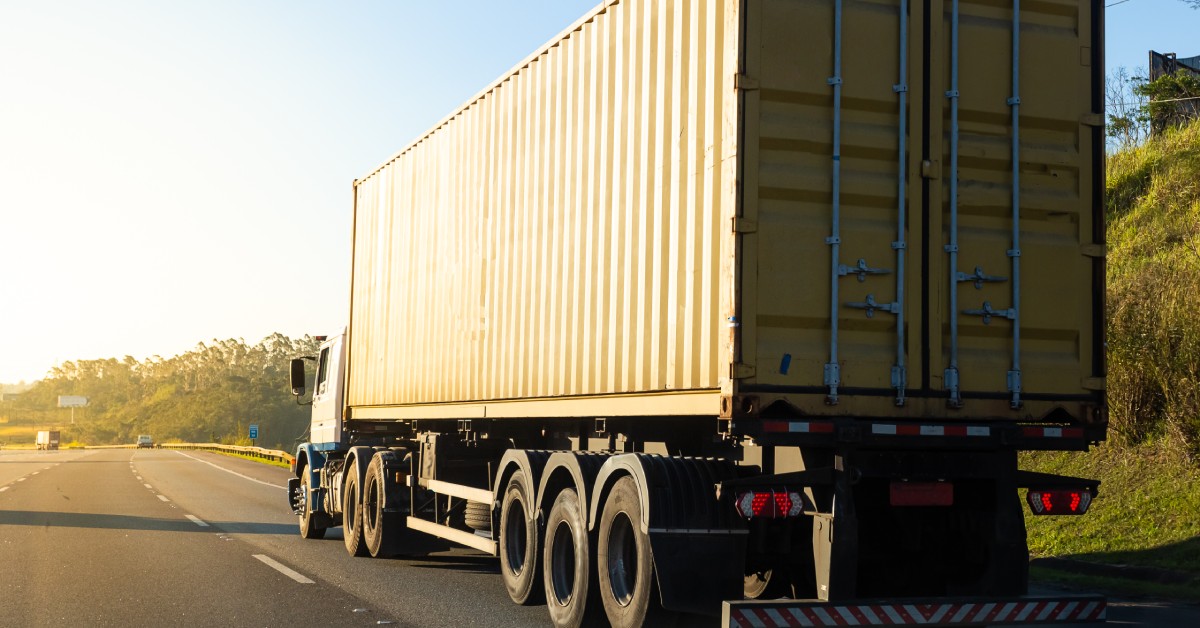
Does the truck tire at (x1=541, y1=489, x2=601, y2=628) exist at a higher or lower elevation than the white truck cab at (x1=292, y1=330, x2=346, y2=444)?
lower

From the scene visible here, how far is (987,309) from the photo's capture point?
735 centimetres

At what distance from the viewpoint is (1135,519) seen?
13141 millimetres

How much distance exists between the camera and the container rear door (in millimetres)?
6973

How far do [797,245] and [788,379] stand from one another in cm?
77

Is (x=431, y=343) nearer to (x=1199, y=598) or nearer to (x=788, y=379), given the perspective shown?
(x=788, y=379)

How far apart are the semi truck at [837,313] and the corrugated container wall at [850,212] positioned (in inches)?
0.7

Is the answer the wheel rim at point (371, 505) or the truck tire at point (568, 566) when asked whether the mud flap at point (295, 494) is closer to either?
the wheel rim at point (371, 505)

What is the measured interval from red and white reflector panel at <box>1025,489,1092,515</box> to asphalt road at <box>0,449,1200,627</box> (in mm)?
2091

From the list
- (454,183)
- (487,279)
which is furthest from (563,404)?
(454,183)

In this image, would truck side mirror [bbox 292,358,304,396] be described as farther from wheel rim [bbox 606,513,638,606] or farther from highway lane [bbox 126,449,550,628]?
wheel rim [bbox 606,513,638,606]

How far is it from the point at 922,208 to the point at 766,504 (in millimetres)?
1981

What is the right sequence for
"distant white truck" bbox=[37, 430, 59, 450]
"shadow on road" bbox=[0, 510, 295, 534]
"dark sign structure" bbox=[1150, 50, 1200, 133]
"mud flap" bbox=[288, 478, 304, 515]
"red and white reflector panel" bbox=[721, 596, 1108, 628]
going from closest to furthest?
1. "red and white reflector panel" bbox=[721, 596, 1108, 628]
2. "mud flap" bbox=[288, 478, 304, 515]
3. "shadow on road" bbox=[0, 510, 295, 534]
4. "dark sign structure" bbox=[1150, 50, 1200, 133]
5. "distant white truck" bbox=[37, 430, 59, 450]

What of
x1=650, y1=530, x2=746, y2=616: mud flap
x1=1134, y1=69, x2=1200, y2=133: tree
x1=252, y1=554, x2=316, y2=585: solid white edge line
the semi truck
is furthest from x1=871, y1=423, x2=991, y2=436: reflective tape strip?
x1=1134, y1=69, x2=1200, y2=133: tree

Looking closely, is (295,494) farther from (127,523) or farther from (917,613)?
(917,613)
